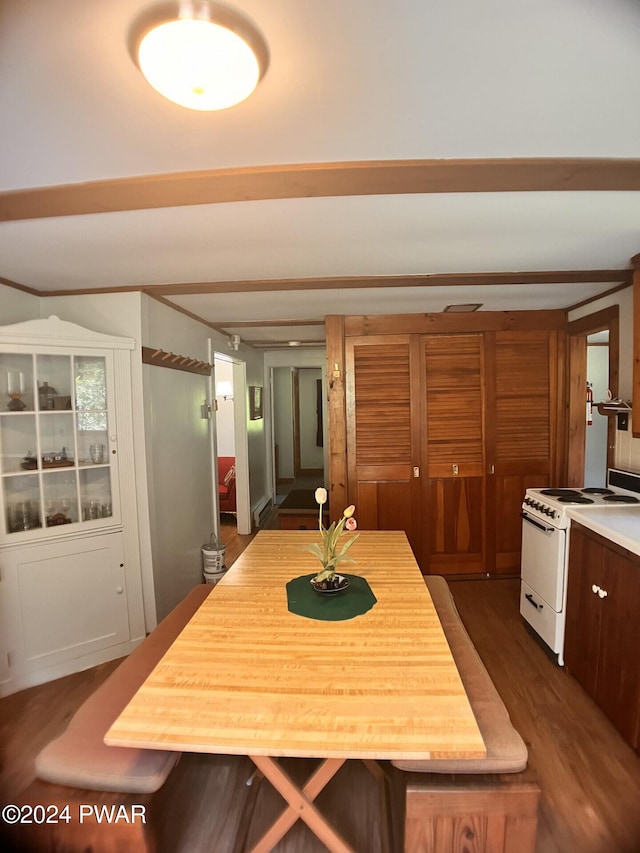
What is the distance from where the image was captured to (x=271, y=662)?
→ 3.93 feet

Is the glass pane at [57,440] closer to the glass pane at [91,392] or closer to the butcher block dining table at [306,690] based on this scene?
the glass pane at [91,392]

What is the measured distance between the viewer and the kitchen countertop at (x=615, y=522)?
1743mm

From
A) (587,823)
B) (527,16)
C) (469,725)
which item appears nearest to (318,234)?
(527,16)

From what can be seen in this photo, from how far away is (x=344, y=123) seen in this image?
3.35 feet

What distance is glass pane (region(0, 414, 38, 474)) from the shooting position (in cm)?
212

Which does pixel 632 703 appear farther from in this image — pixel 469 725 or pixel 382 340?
pixel 382 340

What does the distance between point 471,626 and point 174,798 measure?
1.98 meters

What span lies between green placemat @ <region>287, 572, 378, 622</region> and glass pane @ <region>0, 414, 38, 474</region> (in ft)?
5.45

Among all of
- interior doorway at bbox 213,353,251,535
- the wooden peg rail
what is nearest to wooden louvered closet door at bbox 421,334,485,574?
the wooden peg rail

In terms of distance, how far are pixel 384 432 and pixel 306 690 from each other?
7.66 ft

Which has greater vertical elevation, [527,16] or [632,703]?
[527,16]

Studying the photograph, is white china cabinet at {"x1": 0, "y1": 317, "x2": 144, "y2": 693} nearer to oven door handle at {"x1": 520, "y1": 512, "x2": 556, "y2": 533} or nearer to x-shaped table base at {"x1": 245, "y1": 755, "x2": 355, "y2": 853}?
x-shaped table base at {"x1": 245, "y1": 755, "x2": 355, "y2": 853}

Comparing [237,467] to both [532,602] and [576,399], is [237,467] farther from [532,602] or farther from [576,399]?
[576,399]

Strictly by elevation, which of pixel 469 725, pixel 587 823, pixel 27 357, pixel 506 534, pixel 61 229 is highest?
pixel 61 229
